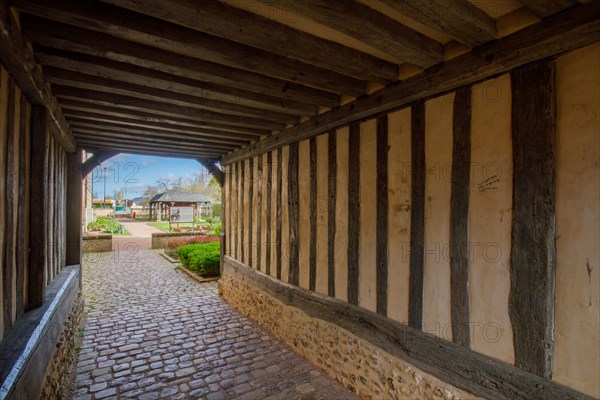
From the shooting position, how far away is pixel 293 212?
380 cm

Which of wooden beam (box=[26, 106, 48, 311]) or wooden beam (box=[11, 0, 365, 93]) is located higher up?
wooden beam (box=[11, 0, 365, 93])

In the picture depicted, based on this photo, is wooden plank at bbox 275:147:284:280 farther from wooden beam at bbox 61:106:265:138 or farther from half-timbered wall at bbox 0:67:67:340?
half-timbered wall at bbox 0:67:67:340

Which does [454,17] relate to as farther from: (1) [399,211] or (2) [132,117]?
(2) [132,117]

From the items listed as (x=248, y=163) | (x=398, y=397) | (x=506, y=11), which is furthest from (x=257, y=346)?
(x=506, y=11)

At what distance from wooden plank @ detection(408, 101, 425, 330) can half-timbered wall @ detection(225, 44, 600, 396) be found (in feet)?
0.03

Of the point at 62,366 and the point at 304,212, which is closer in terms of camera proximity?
the point at 62,366

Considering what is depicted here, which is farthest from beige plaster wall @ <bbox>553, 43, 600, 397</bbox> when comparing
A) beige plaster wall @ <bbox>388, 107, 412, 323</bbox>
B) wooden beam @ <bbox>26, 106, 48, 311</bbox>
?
wooden beam @ <bbox>26, 106, 48, 311</bbox>

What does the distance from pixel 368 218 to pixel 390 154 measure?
2.04 ft

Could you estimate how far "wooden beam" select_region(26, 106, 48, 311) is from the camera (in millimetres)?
2496

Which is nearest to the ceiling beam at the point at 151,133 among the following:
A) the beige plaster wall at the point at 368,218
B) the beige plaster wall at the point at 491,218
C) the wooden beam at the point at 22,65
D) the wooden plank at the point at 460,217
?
the wooden beam at the point at 22,65

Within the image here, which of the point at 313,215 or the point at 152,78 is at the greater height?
the point at 152,78

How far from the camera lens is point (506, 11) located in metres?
1.72

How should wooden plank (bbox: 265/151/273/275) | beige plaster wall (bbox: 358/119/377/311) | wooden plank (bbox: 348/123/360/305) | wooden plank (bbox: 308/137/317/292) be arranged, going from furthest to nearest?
wooden plank (bbox: 265/151/273/275), wooden plank (bbox: 308/137/317/292), wooden plank (bbox: 348/123/360/305), beige plaster wall (bbox: 358/119/377/311)

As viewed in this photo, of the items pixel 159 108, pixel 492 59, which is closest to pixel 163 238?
pixel 159 108
